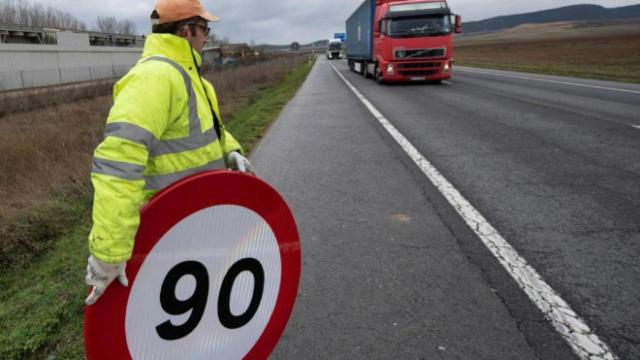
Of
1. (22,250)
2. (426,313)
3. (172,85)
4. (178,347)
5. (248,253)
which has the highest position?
(172,85)

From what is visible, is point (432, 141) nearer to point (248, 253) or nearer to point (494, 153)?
point (494, 153)

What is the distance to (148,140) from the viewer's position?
5.14 ft

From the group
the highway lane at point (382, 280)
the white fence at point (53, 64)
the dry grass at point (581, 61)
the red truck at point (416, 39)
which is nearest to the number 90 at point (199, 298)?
the highway lane at point (382, 280)

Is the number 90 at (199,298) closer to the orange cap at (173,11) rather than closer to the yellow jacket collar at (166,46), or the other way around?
the yellow jacket collar at (166,46)

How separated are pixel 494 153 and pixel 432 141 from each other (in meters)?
1.21

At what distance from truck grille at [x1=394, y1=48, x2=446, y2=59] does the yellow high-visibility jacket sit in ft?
53.6

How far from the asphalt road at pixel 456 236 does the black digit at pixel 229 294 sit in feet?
2.58

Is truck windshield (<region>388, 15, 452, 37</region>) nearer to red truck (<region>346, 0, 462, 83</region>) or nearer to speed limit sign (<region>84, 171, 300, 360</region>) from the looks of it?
red truck (<region>346, 0, 462, 83</region>)

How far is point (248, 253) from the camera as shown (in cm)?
173

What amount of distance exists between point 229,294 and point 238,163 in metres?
0.71

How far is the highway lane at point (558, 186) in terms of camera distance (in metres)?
2.94

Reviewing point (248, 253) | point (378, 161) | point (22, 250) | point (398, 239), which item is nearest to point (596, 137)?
point (378, 161)

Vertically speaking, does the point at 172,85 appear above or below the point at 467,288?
above

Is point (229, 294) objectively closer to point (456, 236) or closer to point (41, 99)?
point (456, 236)
